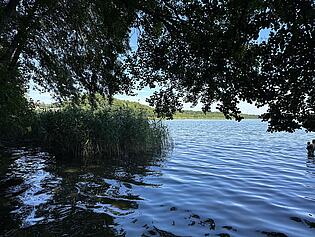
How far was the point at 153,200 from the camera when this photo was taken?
11867mm

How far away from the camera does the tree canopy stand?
17.0ft

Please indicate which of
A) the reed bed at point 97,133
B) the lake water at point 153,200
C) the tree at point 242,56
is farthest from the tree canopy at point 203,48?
the reed bed at point 97,133

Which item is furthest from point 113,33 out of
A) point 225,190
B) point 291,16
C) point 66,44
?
point 225,190

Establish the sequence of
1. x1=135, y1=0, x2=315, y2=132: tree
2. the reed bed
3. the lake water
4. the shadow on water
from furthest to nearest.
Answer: the reed bed, the lake water, the shadow on water, x1=135, y1=0, x2=315, y2=132: tree

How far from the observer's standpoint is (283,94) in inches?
216

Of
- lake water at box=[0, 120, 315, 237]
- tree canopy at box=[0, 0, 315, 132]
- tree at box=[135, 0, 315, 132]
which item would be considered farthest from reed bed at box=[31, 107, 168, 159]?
tree at box=[135, 0, 315, 132]

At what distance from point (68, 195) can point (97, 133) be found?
10.2 meters

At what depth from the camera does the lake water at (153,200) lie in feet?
28.9

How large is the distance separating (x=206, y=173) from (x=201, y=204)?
6978 millimetres

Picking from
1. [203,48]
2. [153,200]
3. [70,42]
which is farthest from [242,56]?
[70,42]

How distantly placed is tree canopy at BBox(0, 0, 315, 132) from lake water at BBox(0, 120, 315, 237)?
3567mm

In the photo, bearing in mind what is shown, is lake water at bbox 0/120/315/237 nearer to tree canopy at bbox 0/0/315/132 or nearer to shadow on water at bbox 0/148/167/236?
shadow on water at bbox 0/148/167/236

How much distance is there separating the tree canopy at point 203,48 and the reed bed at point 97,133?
8378 mm

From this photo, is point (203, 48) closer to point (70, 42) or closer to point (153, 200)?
point (153, 200)
